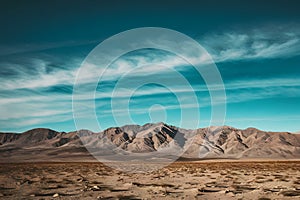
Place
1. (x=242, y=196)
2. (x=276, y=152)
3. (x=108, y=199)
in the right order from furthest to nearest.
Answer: (x=276, y=152) < (x=242, y=196) < (x=108, y=199)

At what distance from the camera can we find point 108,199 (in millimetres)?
14047

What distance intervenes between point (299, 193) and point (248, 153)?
17383 cm

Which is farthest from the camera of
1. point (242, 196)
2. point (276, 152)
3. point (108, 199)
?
point (276, 152)

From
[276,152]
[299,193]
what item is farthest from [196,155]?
[299,193]

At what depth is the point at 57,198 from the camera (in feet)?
46.5

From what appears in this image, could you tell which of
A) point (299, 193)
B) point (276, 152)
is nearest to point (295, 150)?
point (276, 152)

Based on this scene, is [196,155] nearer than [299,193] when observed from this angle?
No

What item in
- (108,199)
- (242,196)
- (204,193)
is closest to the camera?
(108,199)

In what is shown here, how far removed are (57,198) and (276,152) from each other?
182239 millimetres

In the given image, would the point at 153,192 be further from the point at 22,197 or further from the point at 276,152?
the point at 276,152

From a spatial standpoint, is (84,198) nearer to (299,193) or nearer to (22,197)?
(22,197)

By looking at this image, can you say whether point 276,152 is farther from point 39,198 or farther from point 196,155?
point 39,198

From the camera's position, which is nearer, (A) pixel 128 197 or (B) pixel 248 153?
(A) pixel 128 197

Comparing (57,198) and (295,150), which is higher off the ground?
(295,150)
